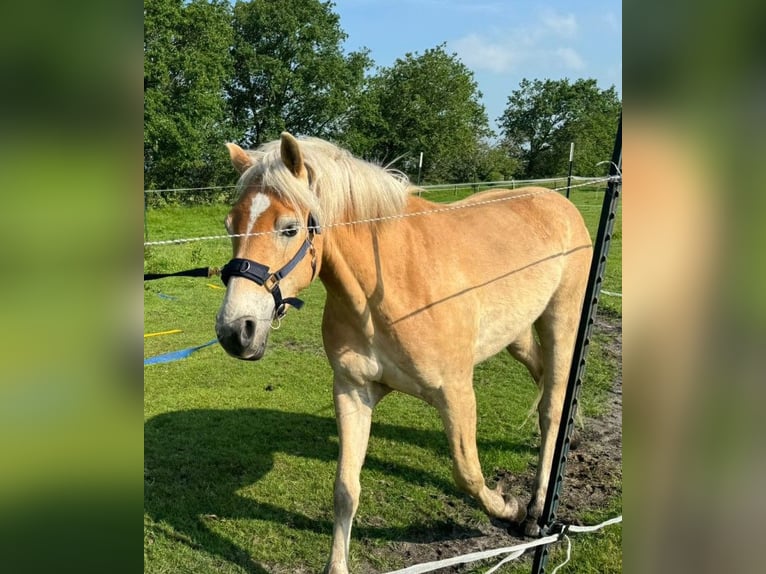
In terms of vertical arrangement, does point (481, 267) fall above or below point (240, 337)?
above

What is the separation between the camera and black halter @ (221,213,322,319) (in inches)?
80.1

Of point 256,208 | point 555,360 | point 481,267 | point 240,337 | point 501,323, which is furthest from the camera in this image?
point 555,360

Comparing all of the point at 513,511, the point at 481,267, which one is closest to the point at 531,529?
the point at 513,511

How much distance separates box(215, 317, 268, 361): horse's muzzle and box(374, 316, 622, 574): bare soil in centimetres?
155

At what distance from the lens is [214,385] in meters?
5.59

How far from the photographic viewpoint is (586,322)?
7.24 ft

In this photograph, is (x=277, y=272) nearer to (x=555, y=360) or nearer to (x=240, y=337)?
(x=240, y=337)

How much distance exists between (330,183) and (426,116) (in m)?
43.2

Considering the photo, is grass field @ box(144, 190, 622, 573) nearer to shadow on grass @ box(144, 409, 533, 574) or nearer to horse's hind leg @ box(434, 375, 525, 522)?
shadow on grass @ box(144, 409, 533, 574)

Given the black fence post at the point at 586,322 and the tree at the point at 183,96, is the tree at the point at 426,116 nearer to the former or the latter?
the tree at the point at 183,96

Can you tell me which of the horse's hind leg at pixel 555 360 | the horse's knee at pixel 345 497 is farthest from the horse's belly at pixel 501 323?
the horse's knee at pixel 345 497
